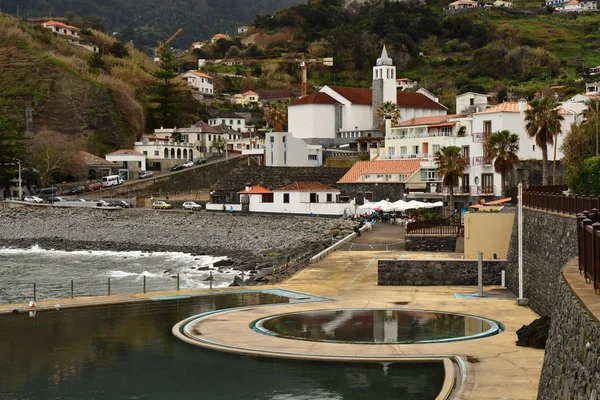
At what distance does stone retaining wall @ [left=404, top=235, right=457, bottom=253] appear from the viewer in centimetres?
4259

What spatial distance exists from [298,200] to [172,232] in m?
11.3

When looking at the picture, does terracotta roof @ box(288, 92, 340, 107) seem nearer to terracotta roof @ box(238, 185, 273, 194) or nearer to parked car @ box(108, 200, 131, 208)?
terracotta roof @ box(238, 185, 273, 194)

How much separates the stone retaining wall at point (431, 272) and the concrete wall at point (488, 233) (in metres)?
1.93

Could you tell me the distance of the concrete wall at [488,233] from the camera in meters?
34.4

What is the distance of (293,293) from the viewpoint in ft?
103

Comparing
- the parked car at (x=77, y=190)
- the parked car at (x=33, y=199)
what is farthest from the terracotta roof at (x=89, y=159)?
the parked car at (x=33, y=199)

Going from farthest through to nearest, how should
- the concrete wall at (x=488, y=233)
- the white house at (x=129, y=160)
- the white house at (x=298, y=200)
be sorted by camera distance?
the white house at (x=129, y=160) < the white house at (x=298, y=200) < the concrete wall at (x=488, y=233)

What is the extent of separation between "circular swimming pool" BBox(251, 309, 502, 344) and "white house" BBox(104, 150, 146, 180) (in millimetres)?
69035

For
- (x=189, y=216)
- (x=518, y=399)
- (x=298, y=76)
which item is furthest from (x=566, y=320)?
(x=298, y=76)

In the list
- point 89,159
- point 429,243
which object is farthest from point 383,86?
point 429,243

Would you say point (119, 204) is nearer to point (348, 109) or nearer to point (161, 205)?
point (161, 205)

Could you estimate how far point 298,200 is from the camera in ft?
229

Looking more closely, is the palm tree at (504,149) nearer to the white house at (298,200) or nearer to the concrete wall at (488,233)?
the white house at (298,200)

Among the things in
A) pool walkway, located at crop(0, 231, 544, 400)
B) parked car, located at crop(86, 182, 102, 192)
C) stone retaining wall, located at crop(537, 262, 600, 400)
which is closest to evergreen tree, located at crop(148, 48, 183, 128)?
parked car, located at crop(86, 182, 102, 192)
